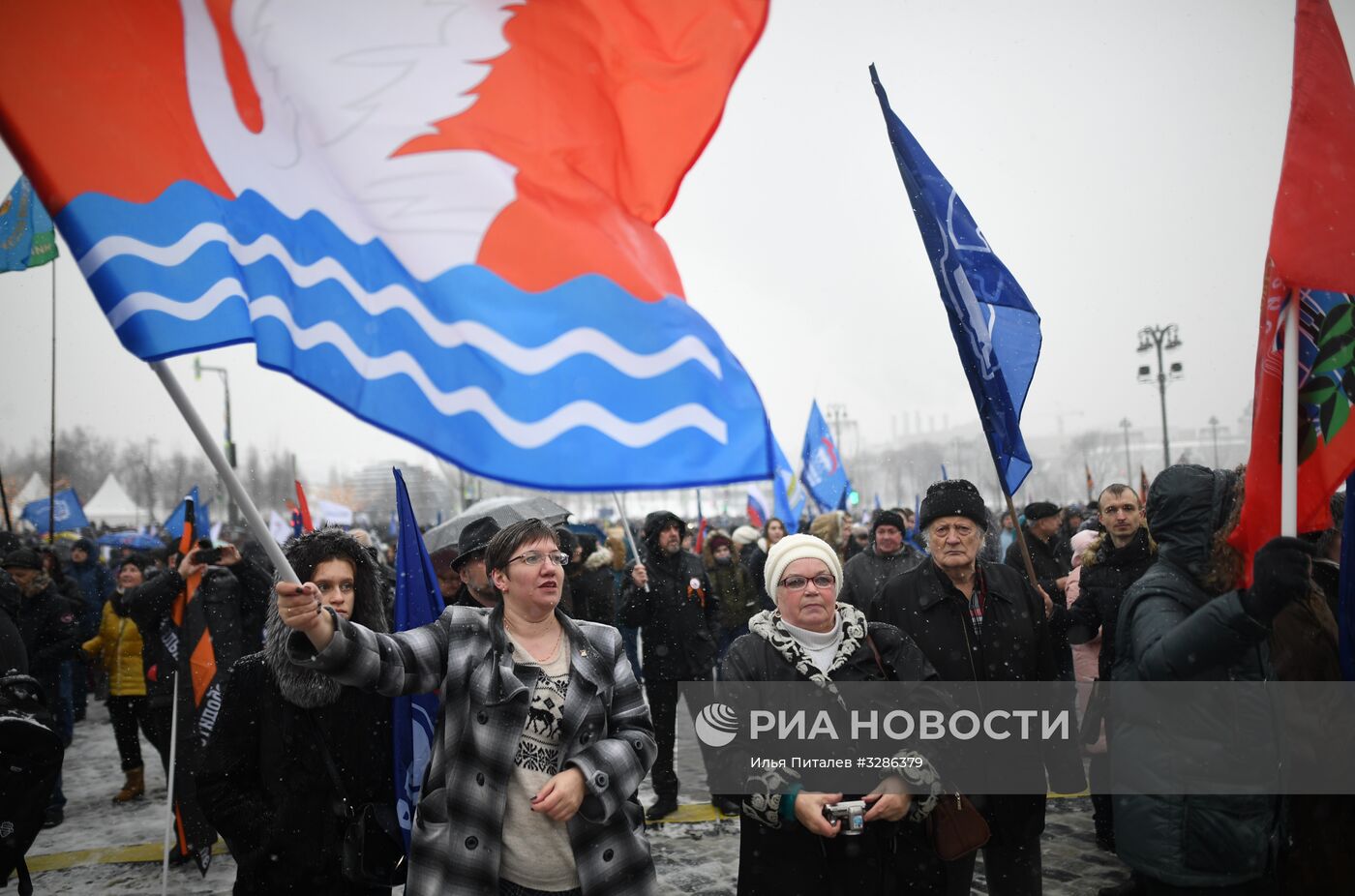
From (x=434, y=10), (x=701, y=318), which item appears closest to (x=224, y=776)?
(x=701, y=318)

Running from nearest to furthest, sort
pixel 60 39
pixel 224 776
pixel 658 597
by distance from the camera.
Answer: pixel 60 39
pixel 224 776
pixel 658 597

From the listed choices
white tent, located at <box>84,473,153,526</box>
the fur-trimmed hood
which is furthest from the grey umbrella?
white tent, located at <box>84,473,153,526</box>

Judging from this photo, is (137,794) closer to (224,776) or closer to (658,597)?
(658,597)

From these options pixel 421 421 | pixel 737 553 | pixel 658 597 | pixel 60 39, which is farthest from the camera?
pixel 737 553

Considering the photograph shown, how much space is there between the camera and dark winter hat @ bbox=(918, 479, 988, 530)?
3.92 meters

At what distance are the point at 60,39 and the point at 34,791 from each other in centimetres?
239

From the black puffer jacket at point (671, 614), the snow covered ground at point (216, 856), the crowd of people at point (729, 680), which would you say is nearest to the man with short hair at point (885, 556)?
the black puffer jacket at point (671, 614)

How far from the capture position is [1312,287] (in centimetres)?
295

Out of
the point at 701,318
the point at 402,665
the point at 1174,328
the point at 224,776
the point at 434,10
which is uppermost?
the point at 1174,328

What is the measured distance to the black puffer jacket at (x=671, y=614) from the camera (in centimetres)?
718

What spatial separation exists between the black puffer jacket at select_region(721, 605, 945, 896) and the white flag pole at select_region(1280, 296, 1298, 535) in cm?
121

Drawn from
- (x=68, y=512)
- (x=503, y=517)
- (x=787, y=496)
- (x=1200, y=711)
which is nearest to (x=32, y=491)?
(x=68, y=512)

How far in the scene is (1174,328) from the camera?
36.5 metres

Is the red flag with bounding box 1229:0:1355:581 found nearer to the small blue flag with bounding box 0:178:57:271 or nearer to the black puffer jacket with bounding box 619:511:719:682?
the black puffer jacket with bounding box 619:511:719:682
